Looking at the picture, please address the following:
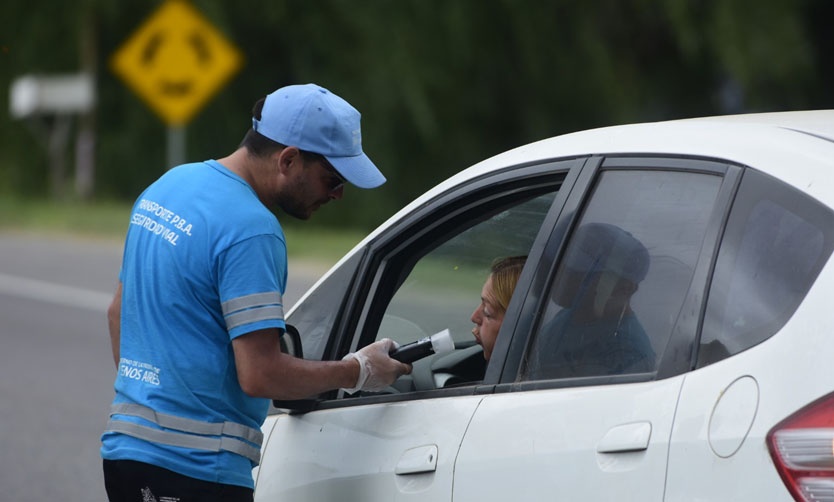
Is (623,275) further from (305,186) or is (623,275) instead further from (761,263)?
(305,186)

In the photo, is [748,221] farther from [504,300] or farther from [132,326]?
[132,326]

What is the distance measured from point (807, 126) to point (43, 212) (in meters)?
18.2

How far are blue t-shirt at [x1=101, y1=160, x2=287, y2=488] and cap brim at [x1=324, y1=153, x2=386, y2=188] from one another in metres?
0.21

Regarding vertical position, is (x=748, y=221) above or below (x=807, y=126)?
below

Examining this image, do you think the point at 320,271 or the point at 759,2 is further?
the point at 759,2

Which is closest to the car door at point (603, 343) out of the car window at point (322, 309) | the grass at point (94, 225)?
the car window at point (322, 309)

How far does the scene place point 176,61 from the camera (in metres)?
18.1

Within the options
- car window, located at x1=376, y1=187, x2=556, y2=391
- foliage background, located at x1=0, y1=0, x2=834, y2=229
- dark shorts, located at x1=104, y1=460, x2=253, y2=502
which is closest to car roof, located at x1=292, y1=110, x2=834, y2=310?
car window, located at x1=376, y1=187, x2=556, y2=391

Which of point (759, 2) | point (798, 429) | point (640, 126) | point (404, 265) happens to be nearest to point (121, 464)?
point (404, 265)

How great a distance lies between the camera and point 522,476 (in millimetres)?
2889

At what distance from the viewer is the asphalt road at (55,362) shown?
23.4ft

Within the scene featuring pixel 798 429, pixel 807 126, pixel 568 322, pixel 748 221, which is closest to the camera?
pixel 798 429

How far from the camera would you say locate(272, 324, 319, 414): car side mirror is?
11.2 ft

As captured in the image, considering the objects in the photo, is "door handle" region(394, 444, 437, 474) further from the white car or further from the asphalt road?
the asphalt road
